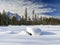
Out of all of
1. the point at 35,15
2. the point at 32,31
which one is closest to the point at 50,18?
the point at 35,15

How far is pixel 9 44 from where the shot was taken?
3.78 metres

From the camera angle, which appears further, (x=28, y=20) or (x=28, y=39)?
(x=28, y=20)

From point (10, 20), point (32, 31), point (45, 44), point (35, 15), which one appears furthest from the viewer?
point (35, 15)

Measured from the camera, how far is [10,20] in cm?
1208

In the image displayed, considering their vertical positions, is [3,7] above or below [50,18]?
above

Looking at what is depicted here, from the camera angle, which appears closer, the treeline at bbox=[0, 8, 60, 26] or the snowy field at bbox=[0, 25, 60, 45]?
the snowy field at bbox=[0, 25, 60, 45]

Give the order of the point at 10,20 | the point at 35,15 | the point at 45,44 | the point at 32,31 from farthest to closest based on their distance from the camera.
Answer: the point at 35,15 → the point at 10,20 → the point at 32,31 → the point at 45,44

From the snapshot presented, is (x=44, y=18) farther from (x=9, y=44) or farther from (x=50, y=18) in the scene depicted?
(x=9, y=44)

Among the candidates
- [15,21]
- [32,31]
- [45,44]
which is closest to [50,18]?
[15,21]

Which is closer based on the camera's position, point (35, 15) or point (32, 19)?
point (32, 19)

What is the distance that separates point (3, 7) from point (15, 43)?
10.4 metres

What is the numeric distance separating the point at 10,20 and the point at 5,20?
0.57m

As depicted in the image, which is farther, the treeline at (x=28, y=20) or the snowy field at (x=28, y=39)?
the treeline at (x=28, y=20)

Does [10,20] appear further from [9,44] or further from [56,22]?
[9,44]
